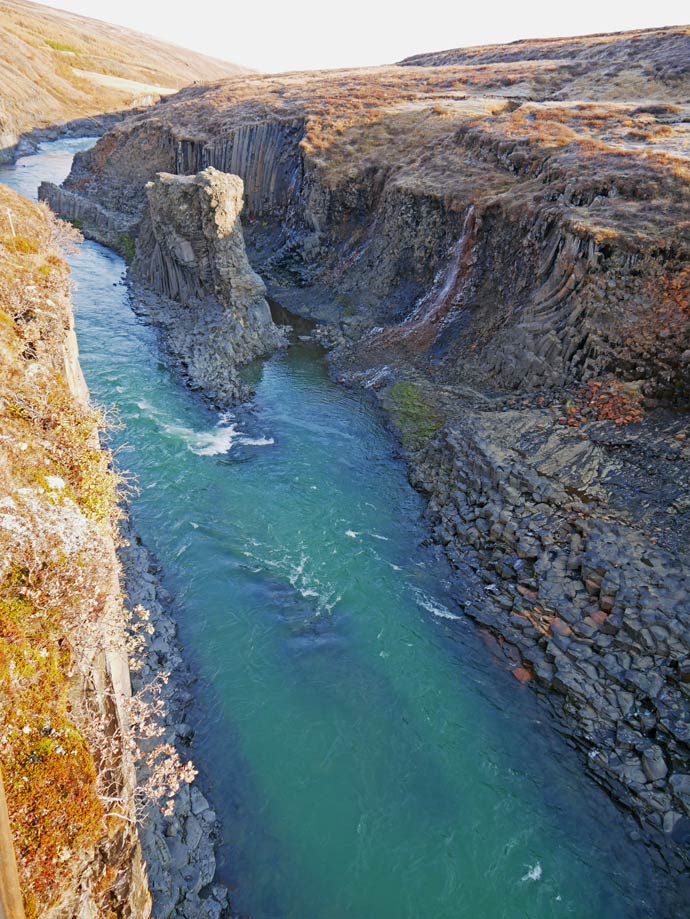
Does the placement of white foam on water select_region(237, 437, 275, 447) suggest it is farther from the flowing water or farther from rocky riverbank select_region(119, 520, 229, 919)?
rocky riverbank select_region(119, 520, 229, 919)

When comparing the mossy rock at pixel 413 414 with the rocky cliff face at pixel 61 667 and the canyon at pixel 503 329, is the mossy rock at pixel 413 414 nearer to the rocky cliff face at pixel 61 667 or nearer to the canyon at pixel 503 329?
the canyon at pixel 503 329

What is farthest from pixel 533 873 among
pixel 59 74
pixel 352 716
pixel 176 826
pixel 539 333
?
pixel 59 74

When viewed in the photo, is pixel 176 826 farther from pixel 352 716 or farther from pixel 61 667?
pixel 61 667

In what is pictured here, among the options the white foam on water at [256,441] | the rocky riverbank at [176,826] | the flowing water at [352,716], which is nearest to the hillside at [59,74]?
the white foam on water at [256,441]

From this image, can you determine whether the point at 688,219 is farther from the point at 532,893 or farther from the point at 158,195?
the point at 158,195

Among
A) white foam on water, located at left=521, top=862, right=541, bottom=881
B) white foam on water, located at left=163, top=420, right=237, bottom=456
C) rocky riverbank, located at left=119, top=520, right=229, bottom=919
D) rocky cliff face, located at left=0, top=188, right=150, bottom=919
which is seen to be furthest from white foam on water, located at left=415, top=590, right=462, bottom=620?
white foam on water, located at left=163, top=420, right=237, bottom=456

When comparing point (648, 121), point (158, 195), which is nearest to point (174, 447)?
point (158, 195)
